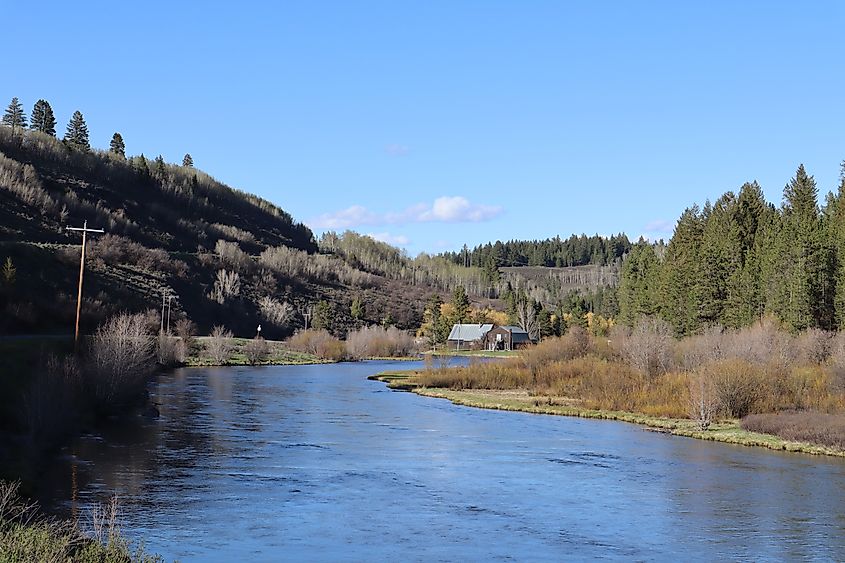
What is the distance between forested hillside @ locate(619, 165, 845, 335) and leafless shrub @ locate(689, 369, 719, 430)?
19.1m

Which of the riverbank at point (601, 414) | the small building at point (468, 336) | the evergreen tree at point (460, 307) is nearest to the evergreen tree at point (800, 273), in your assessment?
the riverbank at point (601, 414)

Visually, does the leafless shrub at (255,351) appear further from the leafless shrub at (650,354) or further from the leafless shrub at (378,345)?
the leafless shrub at (650,354)

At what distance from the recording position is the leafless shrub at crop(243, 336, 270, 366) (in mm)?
98438

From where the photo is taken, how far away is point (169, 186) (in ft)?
636

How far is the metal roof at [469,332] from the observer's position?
15275 centimetres

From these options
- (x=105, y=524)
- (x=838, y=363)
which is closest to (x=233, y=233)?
(x=838, y=363)

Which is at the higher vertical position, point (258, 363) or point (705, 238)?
point (705, 238)

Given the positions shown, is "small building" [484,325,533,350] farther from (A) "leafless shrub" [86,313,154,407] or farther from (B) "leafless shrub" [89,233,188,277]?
(A) "leafless shrub" [86,313,154,407]

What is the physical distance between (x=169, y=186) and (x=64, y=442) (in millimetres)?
168407

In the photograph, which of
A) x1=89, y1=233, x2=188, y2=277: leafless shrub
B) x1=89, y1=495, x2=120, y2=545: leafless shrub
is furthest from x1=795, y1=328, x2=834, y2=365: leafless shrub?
x1=89, y1=233, x2=188, y2=277: leafless shrub

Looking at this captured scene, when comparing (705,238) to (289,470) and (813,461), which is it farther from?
(289,470)

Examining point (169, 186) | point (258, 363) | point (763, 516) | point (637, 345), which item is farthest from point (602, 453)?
point (169, 186)

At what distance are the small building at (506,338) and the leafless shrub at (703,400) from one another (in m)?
102

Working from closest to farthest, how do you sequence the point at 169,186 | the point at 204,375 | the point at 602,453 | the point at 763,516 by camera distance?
the point at 763,516 → the point at 602,453 → the point at 204,375 → the point at 169,186
